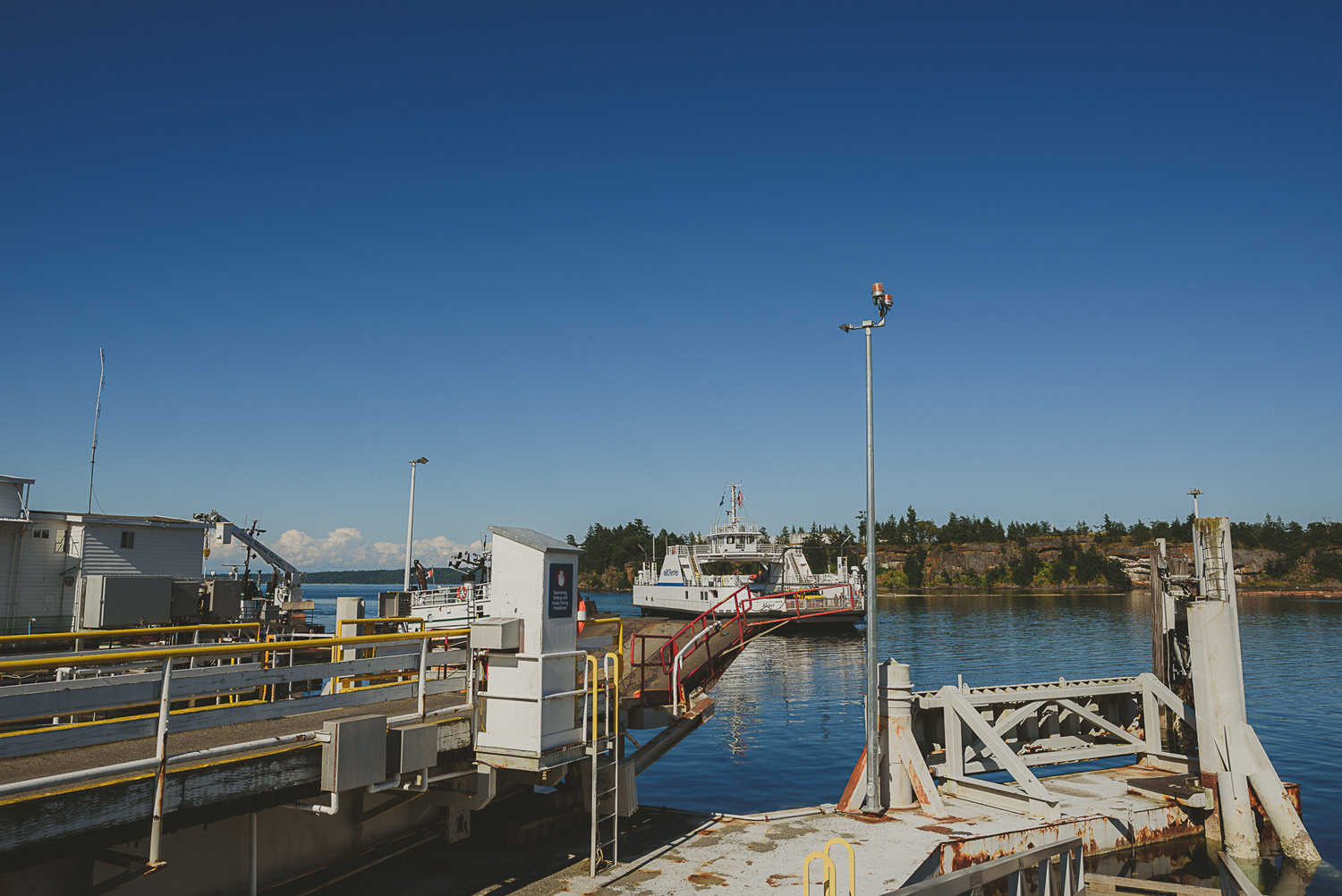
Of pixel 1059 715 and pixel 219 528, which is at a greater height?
pixel 219 528

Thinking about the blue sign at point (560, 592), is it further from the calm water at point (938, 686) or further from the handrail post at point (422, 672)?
the calm water at point (938, 686)

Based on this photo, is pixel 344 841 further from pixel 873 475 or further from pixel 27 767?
pixel 873 475

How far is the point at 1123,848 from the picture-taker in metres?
13.5

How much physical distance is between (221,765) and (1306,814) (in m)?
21.5

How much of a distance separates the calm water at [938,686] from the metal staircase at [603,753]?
895cm

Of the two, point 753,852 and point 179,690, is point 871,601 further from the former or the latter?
point 179,690

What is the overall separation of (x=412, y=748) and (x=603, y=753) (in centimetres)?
289

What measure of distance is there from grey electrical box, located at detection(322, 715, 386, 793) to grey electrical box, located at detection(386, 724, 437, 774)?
160 millimetres

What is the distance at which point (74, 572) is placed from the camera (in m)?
27.5

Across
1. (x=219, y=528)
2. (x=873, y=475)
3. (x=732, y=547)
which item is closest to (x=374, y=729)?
(x=873, y=475)

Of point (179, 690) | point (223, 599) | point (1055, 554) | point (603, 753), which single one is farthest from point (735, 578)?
point (1055, 554)

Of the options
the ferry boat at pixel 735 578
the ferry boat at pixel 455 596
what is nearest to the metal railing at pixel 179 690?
the ferry boat at pixel 455 596

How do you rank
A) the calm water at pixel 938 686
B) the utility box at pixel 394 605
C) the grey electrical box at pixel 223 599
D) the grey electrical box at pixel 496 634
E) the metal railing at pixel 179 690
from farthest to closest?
the grey electrical box at pixel 223 599, the calm water at pixel 938 686, the utility box at pixel 394 605, the grey electrical box at pixel 496 634, the metal railing at pixel 179 690

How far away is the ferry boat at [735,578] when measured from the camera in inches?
2749
